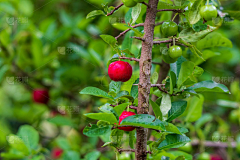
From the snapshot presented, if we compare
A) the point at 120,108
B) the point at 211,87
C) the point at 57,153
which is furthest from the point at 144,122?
the point at 57,153

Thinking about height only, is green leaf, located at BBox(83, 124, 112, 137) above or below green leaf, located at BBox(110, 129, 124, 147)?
above

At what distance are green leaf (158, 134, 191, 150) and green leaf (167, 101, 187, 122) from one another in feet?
0.18

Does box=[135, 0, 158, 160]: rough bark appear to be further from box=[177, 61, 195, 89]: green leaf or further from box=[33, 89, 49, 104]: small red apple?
box=[33, 89, 49, 104]: small red apple

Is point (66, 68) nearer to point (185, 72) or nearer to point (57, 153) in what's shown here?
point (57, 153)

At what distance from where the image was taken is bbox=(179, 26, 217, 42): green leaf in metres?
0.71

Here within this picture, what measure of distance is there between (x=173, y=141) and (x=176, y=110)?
0.10 metres

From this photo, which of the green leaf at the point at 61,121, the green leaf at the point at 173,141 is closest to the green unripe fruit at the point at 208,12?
the green leaf at the point at 173,141

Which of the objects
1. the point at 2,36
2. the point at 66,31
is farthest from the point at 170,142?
the point at 2,36

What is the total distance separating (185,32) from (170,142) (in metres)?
0.35

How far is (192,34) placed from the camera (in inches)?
29.0

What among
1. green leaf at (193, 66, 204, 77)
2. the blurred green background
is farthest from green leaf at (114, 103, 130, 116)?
the blurred green background

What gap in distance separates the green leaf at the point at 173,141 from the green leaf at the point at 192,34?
0.99 ft

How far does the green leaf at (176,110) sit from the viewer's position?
775 mm

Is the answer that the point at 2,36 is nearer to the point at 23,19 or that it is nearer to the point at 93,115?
the point at 23,19
